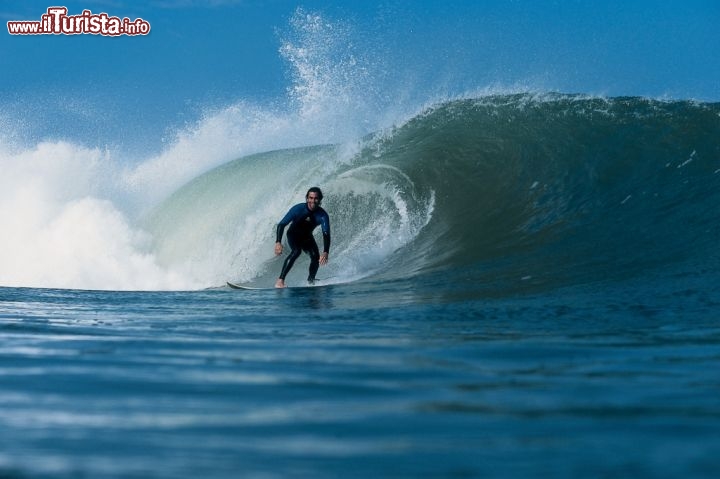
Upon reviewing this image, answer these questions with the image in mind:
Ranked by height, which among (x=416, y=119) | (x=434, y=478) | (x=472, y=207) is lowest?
(x=434, y=478)

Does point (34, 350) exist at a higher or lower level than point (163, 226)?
lower

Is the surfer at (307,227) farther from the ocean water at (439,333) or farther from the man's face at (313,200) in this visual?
the ocean water at (439,333)

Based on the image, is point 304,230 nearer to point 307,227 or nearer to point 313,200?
point 307,227

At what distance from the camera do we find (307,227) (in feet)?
34.9

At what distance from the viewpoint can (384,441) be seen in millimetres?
2143

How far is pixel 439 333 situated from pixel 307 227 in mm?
5923

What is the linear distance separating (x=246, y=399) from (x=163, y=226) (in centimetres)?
1579

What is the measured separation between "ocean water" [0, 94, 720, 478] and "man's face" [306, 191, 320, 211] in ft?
3.04

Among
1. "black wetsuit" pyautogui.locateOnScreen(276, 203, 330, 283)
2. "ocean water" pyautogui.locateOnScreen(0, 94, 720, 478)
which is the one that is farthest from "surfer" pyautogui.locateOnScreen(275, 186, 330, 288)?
"ocean water" pyautogui.locateOnScreen(0, 94, 720, 478)

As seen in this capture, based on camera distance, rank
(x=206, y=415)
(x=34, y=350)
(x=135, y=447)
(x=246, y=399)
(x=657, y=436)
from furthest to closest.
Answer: (x=34, y=350), (x=246, y=399), (x=206, y=415), (x=657, y=436), (x=135, y=447)

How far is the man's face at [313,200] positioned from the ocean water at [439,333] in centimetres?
93

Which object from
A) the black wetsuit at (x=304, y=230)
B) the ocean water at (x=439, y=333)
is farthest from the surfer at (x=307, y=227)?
the ocean water at (x=439, y=333)

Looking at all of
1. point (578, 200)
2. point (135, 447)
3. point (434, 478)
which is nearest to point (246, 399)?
point (135, 447)

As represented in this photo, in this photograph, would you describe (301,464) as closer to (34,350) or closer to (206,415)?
(206,415)
